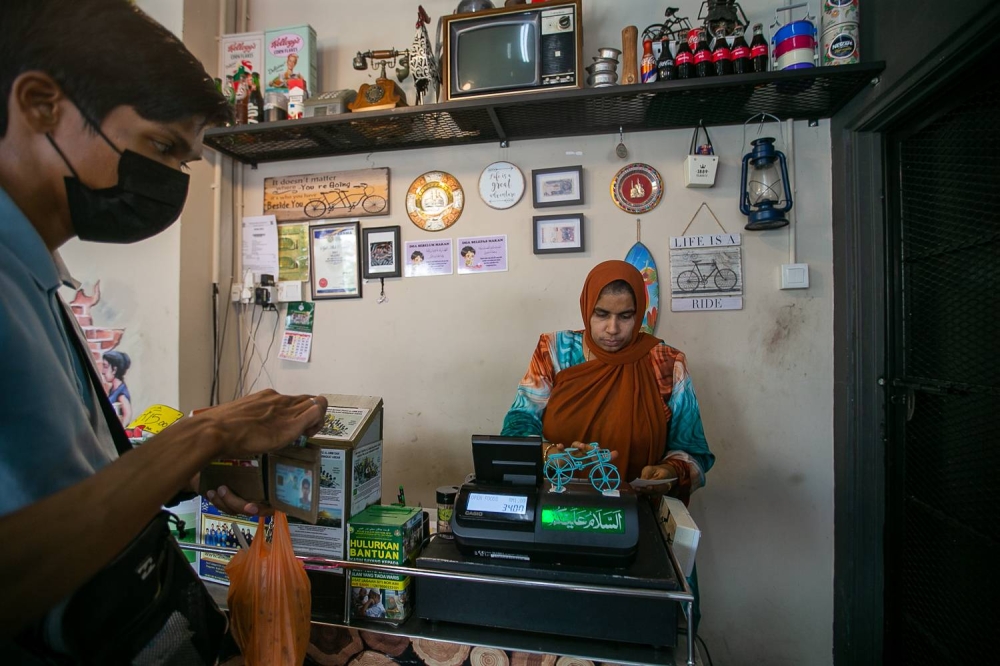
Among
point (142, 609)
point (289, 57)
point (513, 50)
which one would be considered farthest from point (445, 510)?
point (289, 57)

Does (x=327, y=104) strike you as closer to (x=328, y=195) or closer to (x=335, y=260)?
(x=328, y=195)

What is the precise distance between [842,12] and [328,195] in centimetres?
222

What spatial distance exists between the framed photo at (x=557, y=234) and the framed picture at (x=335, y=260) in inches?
34.5

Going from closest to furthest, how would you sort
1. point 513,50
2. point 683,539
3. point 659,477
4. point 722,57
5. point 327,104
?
point 683,539, point 659,477, point 722,57, point 513,50, point 327,104

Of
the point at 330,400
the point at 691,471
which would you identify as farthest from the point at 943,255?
the point at 330,400

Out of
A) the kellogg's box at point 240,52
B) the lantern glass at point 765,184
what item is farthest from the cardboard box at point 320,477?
the kellogg's box at point 240,52

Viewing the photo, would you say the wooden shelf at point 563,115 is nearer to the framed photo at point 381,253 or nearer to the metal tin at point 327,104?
the metal tin at point 327,104

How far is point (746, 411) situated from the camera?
203cm

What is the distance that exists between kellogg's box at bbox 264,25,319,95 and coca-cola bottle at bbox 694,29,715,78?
5.57 feet

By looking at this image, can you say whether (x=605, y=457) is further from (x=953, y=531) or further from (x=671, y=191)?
(x=671, y=191)

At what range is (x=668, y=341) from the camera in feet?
6.80

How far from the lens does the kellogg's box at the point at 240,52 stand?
2350mm

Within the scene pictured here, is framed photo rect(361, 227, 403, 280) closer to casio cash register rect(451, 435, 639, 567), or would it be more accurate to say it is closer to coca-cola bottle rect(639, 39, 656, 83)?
coca-cola bottle rect(639, 39, 656, 83)

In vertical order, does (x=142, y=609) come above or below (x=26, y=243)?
below
